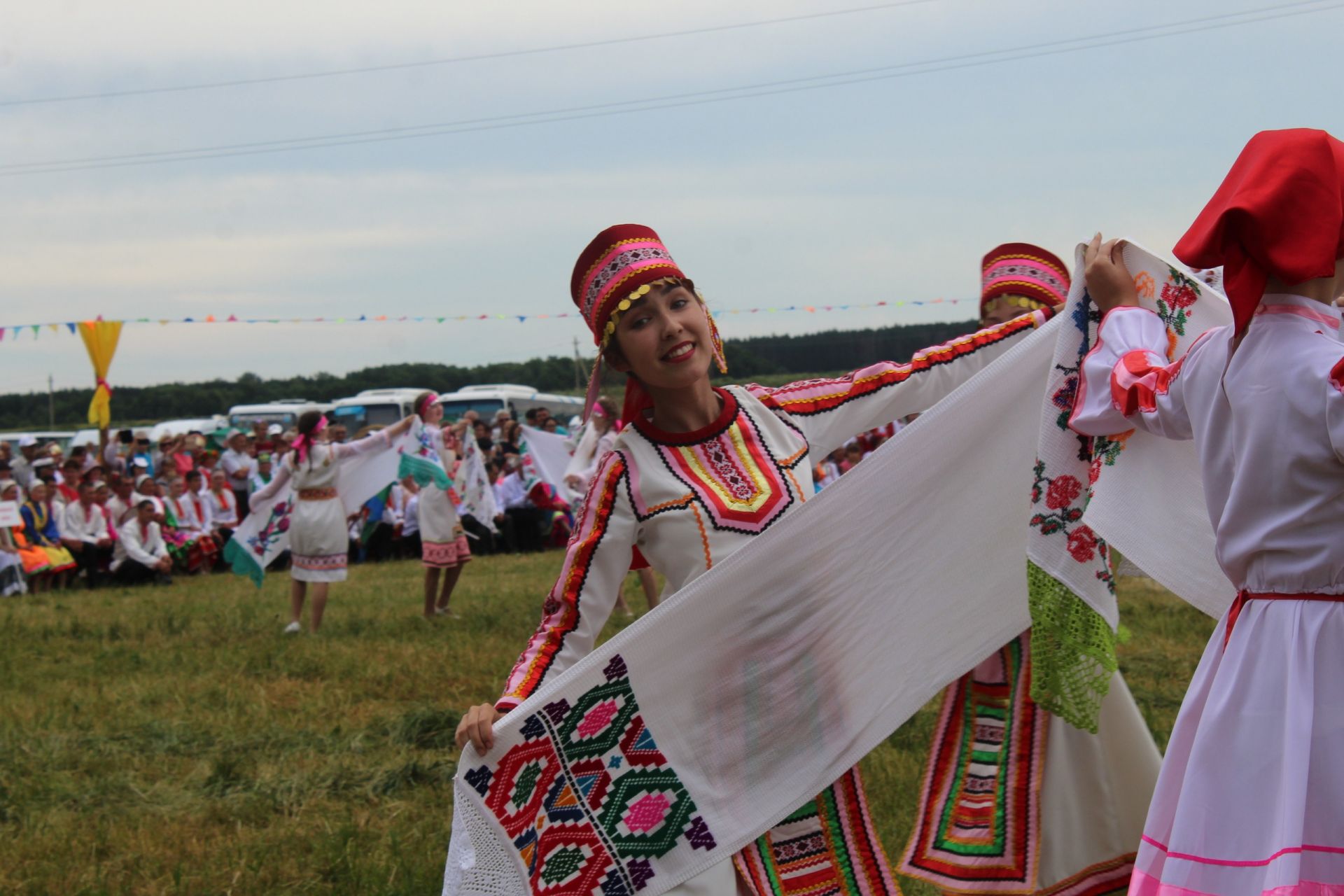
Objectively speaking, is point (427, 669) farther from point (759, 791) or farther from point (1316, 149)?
point (1316, 149)

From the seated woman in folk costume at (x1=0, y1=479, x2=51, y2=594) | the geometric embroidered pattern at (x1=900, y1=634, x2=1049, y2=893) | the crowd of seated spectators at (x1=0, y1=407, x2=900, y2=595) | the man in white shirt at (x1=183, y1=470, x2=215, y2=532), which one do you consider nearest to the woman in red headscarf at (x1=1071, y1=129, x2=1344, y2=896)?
the geometric embroidered pattern at (x1=900, y1=634, x2=1049, y2=893)

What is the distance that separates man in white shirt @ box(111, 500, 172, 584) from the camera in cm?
1525

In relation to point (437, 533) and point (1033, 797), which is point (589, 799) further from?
point (437, 533)

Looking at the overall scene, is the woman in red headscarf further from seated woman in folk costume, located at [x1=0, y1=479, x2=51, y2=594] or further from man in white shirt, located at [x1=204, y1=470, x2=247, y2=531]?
man in white shirt, located at [x1=204, y1=470, x2=247, y2=531]

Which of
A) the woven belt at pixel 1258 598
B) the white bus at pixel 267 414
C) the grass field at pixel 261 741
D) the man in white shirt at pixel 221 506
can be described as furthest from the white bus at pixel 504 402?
the woven belt at pixel 1258 598

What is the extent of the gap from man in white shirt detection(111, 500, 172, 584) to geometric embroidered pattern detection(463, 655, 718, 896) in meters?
13.1

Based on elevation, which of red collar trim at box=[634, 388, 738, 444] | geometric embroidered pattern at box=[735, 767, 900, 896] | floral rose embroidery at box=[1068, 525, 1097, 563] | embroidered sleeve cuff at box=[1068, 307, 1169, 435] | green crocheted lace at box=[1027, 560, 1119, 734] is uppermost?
embroidered sleeve cuff at box=[1068, 307, 1169, 435]

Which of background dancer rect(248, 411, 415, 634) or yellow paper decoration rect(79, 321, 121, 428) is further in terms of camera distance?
yellow paper decoration rect(79, 321, 121, 428)

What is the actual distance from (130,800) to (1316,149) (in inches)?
202

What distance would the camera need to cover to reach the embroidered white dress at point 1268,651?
2.38 meters

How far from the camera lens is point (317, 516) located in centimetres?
1064

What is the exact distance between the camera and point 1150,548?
3.10 m

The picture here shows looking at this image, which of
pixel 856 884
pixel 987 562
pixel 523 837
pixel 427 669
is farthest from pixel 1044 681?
pixel 427 669

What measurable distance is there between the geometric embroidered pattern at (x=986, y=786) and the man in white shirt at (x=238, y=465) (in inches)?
595
